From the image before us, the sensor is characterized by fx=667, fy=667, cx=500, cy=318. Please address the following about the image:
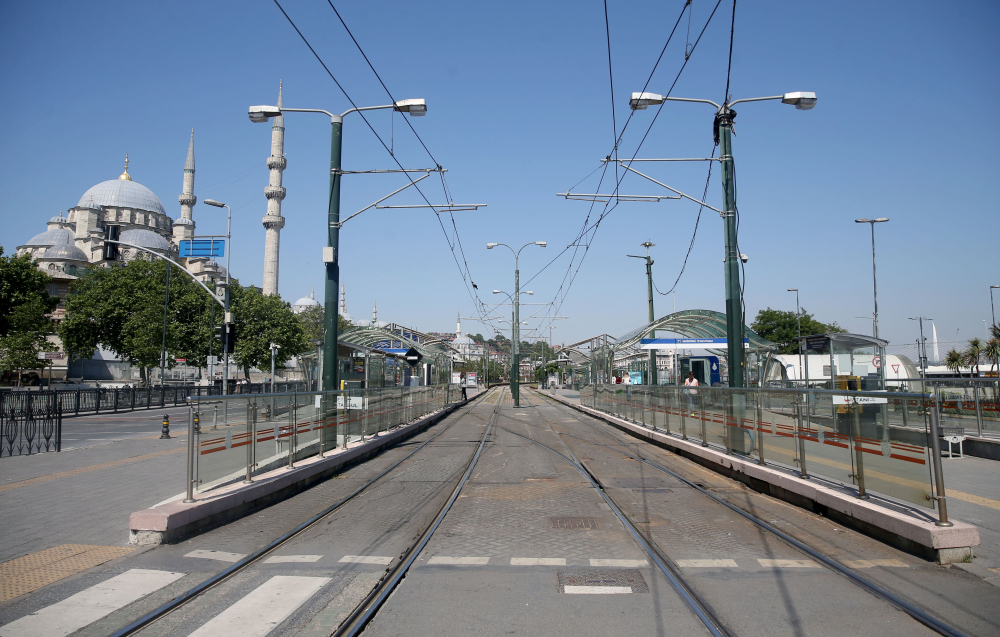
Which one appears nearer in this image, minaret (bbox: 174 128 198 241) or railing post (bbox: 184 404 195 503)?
railing post (bbox: 184 404 195 503)

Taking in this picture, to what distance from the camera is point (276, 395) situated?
10.2 m

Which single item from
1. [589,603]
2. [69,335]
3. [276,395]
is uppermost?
[69,335]

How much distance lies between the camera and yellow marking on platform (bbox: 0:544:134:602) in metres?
5.68

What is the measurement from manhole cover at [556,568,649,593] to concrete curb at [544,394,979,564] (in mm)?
2845

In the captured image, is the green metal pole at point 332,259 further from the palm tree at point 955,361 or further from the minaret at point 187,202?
the minaret at point 187,202

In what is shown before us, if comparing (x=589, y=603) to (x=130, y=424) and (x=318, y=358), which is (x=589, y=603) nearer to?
(x=318, y=358)

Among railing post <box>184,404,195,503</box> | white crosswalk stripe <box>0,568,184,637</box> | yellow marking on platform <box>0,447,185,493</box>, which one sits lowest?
white crosswalk stripe <box>0,568,184,637</box>

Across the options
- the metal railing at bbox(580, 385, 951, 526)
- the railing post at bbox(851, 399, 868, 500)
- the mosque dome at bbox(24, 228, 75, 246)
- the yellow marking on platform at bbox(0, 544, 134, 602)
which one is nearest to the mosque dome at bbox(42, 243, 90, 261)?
the mosque dome at bbox(24, 228, 75, 246)

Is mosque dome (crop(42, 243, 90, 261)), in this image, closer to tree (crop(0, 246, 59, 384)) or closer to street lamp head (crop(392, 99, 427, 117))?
tree (crop(0, 246, 59, 384))

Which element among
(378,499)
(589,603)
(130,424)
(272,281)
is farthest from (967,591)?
(272,281)

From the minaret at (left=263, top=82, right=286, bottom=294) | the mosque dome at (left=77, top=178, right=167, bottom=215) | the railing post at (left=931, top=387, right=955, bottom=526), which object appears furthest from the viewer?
the mosque dome at (left=77, top=178, right=167, bottom=215)

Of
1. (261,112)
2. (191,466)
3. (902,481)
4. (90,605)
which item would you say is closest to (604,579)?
(902,481)

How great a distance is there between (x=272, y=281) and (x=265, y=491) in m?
93.8

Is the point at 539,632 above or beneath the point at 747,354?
beneath
